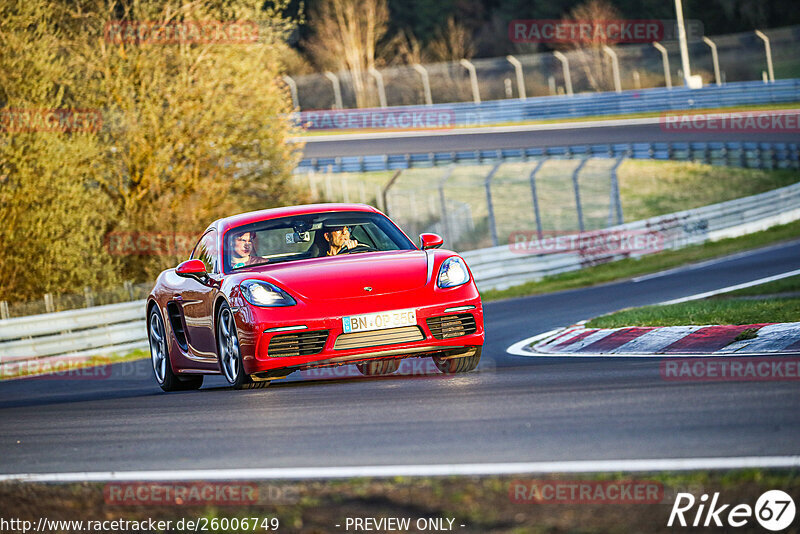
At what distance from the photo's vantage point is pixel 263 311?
8.74m

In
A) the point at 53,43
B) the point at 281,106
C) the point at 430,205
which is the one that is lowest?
the point at 430,205

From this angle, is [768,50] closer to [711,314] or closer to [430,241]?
[711,314]

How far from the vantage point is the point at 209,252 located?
10.3 meters

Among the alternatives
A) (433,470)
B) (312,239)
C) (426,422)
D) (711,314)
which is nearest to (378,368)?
(312,239)

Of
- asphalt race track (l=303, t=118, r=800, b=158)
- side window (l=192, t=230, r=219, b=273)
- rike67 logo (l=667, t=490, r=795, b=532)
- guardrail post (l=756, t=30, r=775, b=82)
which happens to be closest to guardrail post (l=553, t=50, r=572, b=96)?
asphalt race track (l=303, t=118, r=800, b=158)

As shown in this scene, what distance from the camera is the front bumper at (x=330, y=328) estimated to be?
28.5 ft

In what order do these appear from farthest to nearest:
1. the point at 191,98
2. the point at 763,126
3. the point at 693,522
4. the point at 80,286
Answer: the point at 763,126, the point at 191,98, the point at 80,286, the point at 693,522

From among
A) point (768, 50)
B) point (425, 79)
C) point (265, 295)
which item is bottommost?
point (265, 295)

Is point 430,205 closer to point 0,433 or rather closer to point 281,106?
point 281,106

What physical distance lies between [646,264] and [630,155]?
39.3ft

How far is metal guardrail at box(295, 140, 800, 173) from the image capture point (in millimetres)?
34875

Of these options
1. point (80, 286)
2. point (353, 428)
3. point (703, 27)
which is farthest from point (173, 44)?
point (703, 27)

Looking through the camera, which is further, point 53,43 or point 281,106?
point 281,106

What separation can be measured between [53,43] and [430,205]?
12624mm
